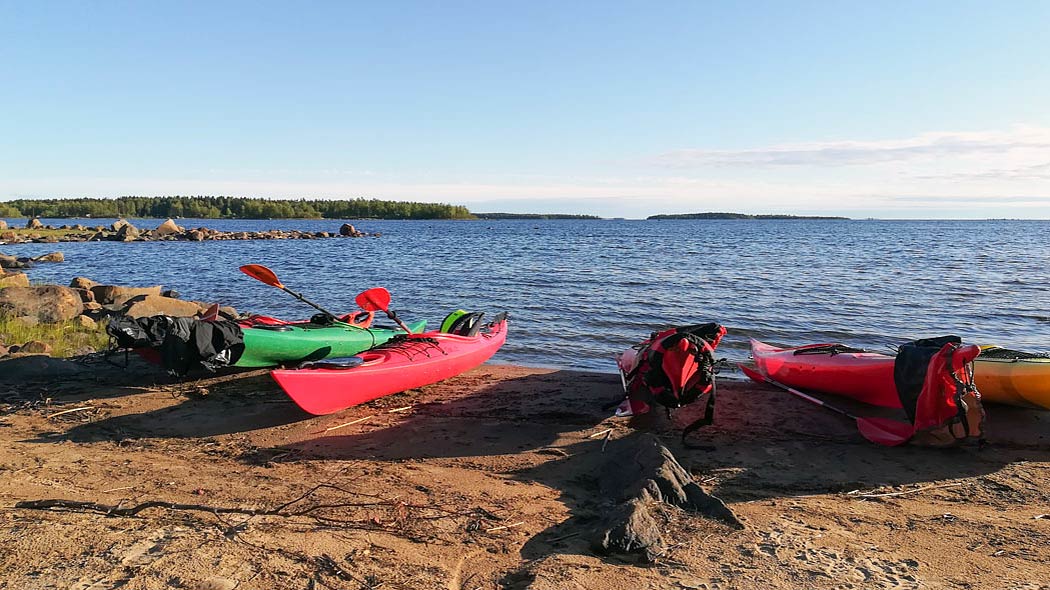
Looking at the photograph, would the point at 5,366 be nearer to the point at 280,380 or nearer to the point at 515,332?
the point at 280,380

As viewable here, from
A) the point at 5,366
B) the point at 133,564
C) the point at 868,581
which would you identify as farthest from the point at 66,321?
the point at 868,581

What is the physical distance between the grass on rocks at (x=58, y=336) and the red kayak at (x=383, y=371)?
13.6 feet

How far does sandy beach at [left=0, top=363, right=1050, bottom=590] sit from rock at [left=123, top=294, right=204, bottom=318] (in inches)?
144

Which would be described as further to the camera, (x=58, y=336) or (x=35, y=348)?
(x=58, y=336)

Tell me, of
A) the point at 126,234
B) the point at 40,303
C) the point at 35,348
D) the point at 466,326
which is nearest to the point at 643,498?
the point at 466,326

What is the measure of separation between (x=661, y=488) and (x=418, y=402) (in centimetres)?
326

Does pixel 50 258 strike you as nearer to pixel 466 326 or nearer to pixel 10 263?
pixel 10 263

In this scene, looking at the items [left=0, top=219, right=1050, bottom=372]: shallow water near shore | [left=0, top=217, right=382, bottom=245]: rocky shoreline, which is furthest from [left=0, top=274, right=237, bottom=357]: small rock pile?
[left=0, top=217, right=382, bottom=245]: rocky shoreline

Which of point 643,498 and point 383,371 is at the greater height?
point 383,371

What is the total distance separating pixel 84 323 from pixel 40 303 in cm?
116

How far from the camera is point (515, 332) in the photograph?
10.9 metres

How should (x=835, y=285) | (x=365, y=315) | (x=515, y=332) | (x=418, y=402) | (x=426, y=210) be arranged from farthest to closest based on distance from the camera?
(x=426, y=210), (x=835, y=285), (x=515, y=332), (x=365, y=315), (x=418, y=402)

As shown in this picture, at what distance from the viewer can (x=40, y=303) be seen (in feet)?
34.3

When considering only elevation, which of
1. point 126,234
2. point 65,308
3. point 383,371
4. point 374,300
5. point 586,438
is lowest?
point 586,438
